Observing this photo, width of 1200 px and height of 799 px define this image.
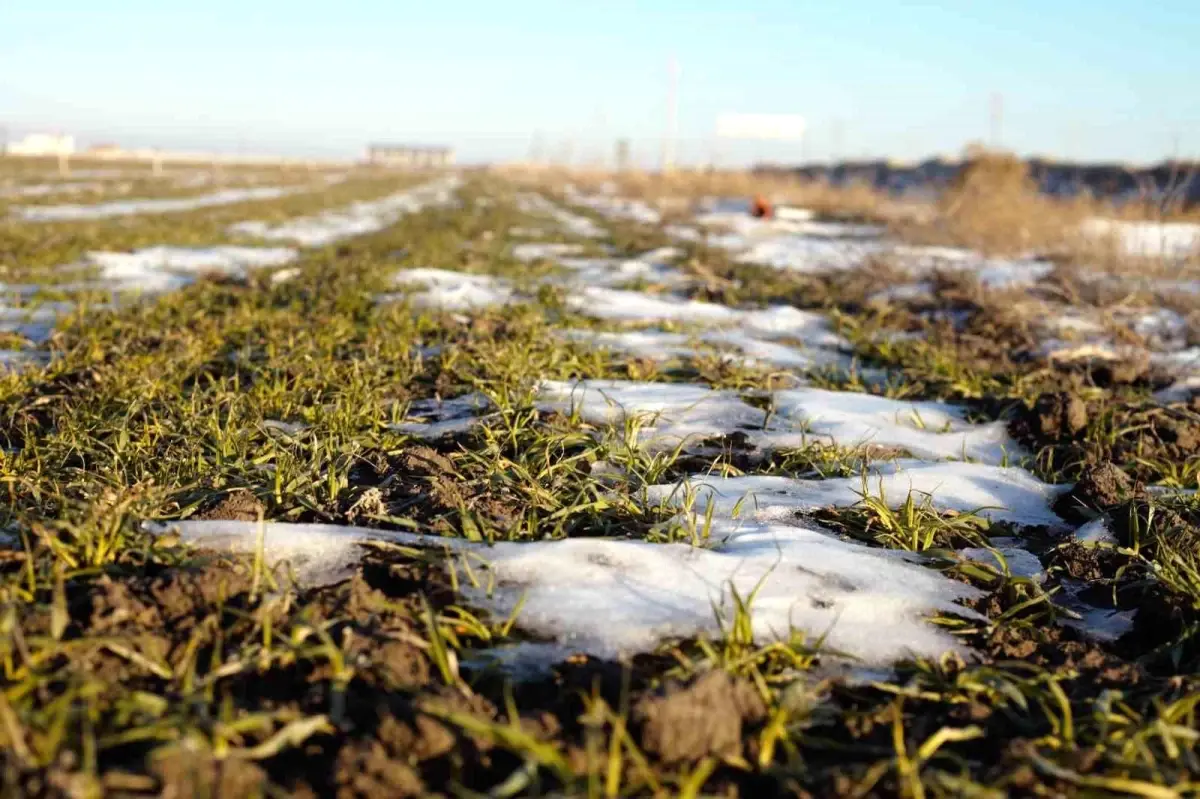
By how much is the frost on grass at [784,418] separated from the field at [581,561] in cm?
2

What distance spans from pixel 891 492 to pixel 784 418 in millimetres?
837

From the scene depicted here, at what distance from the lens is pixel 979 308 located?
6164mm

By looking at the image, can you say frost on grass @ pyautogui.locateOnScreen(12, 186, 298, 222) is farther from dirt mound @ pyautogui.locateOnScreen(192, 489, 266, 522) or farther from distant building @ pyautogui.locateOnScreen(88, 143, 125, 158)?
distant building @ pyautogui.locateOnScreen(88, 143, 125, 158)

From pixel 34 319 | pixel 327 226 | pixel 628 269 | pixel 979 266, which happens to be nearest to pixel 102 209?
pixel 327 226

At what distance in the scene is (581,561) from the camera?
6.35ft

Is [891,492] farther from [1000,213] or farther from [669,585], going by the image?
[1000,213]

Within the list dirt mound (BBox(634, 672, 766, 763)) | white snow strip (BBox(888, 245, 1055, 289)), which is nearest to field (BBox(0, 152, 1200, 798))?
dirt mound (BBox(634, 672, 766, 763))

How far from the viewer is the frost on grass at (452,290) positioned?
5594mm

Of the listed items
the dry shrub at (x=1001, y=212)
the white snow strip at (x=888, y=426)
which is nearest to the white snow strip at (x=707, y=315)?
the white snow strip at (x=888, y=426)

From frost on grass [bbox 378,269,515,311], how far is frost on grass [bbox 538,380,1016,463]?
78.2 inches

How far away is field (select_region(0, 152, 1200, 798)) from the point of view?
4.31ft

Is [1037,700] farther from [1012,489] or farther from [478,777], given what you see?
[1012,489]

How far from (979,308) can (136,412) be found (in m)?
5.49

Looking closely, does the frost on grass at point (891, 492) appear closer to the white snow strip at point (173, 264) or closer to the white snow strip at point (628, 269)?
the white snow strip at point (628, 269)
